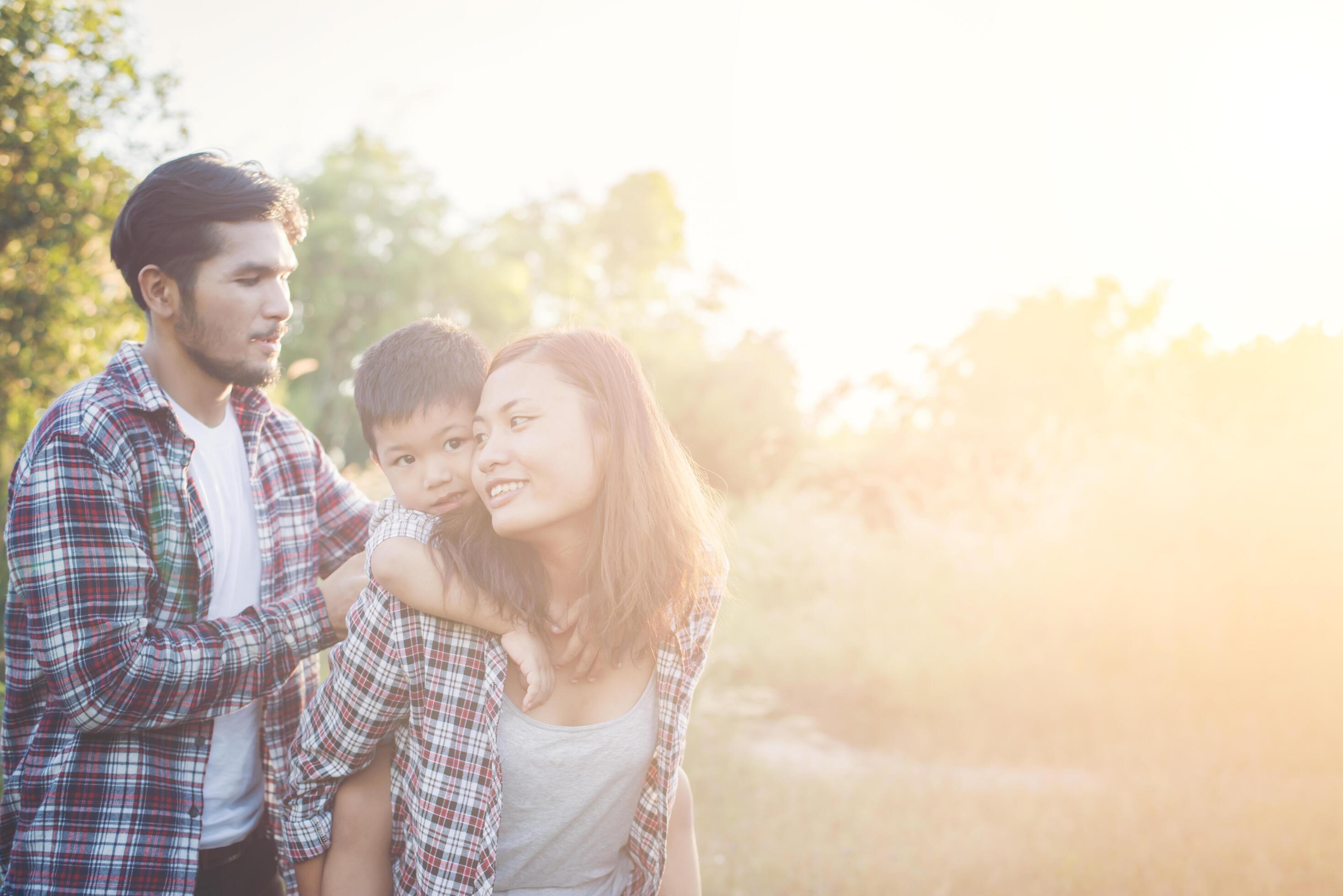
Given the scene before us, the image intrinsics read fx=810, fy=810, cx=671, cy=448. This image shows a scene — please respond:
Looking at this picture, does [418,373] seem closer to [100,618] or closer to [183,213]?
[183,213]

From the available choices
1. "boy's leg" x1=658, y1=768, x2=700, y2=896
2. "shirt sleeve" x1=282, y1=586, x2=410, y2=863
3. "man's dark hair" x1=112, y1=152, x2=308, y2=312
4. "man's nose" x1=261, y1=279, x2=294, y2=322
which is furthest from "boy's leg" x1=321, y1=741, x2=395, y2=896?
"man's dark hair" x1=112, y1=152, x2=308, y2=312

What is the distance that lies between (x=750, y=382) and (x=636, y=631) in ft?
52.3

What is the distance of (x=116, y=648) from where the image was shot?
1.71m

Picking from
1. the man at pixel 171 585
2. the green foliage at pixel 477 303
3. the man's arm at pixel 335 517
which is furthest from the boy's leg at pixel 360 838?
the green foliage at pixel 477 303

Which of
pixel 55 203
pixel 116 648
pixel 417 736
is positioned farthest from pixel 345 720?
pixel 55 203

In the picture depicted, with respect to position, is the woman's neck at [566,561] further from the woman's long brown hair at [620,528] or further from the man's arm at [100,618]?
the man's arm at [100,618]

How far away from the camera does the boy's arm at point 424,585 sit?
165 cm

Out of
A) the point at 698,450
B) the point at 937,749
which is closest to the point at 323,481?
the point at 937,749

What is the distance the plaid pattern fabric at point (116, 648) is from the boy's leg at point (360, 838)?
12.8 inches

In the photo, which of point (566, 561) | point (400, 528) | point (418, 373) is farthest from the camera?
point (418, 373)

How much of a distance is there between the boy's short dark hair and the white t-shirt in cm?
Result: 38

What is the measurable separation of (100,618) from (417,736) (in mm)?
713

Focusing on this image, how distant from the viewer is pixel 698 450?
703 inches

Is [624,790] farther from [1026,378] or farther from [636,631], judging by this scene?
[1026,378]
